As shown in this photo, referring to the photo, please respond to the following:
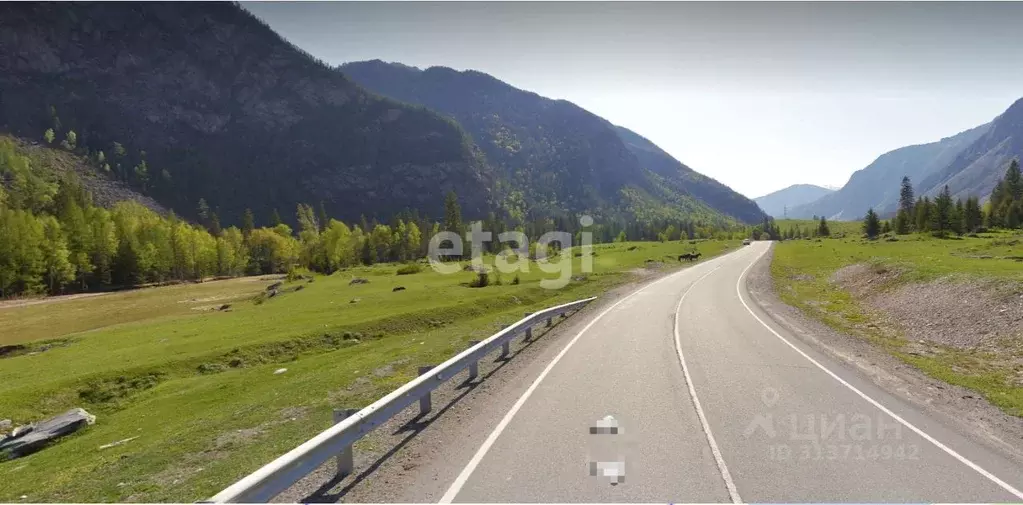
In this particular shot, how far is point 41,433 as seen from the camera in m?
14.1

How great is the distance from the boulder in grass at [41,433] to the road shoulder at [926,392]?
23144mm

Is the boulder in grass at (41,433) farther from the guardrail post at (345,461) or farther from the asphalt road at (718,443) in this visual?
the asphalt road at (718,443)

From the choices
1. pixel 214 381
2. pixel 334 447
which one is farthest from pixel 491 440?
pixel 214 381

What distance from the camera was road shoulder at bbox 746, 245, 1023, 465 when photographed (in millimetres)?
8797

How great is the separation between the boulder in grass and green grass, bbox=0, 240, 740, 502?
1.78ft

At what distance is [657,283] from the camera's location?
45.6 metres

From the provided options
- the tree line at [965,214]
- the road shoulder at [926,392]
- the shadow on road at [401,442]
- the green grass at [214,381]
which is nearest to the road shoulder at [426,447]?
the shadow on road at [401,442]

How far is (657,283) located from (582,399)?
3689 centimetres

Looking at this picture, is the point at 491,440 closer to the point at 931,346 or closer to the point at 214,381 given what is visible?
the point at 214,381

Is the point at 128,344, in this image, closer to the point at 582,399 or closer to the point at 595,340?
the point at 595,340

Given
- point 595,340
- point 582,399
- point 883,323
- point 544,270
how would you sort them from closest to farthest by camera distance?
point 582,399 < point 595,340 < point 883,323 < point 544,270

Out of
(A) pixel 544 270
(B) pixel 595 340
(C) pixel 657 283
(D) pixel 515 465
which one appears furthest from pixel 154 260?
(D) pixel 515 465

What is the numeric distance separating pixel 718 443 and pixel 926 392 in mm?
7506

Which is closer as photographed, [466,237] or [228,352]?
[228,352]
